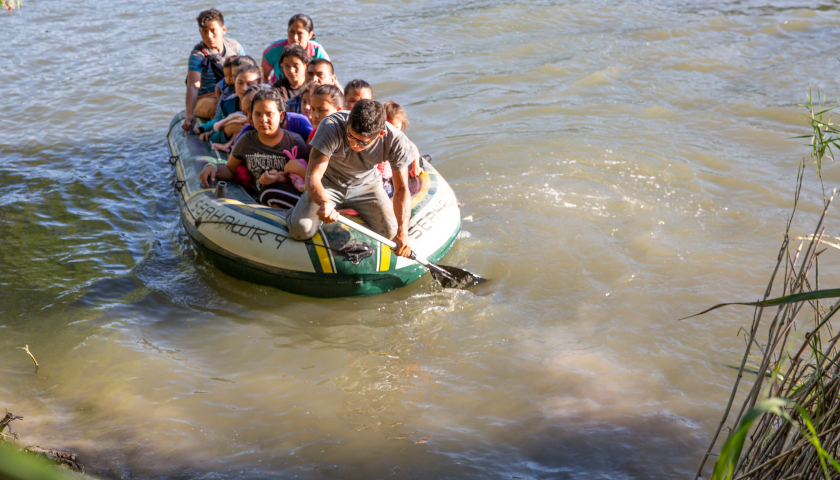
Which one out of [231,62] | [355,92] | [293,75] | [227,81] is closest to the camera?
[355,92]

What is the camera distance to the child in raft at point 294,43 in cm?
626

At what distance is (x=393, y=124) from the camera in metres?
4.78

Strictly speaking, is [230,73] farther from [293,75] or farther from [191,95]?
[191,95]

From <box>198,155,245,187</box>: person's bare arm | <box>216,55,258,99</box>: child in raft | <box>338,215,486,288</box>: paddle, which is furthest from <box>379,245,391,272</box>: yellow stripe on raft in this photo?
<box>216,55,258,99</box>: child in raft

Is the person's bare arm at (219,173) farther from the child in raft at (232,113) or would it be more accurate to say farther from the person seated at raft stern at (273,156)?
the child in raft at (232,113)

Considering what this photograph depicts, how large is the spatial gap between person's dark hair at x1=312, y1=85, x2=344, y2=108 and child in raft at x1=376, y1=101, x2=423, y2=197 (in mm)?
319

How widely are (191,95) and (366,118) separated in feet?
10.8

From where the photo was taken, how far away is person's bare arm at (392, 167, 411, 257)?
432 centimetres

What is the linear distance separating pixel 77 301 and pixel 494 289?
2.99 meters

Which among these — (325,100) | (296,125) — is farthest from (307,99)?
(325,100)

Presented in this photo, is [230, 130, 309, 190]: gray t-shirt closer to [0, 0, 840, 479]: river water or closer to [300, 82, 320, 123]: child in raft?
[300, 82, 320, 123]: child in raft

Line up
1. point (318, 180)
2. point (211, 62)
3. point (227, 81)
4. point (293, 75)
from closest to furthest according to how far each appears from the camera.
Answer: point (318, 180), point (293, 75), point (227, 81), point (211, 62)

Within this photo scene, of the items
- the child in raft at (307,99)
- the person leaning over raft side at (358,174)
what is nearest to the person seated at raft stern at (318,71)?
the child in raft at (307,99)

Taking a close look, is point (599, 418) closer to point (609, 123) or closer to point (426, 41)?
point (609, 123)
